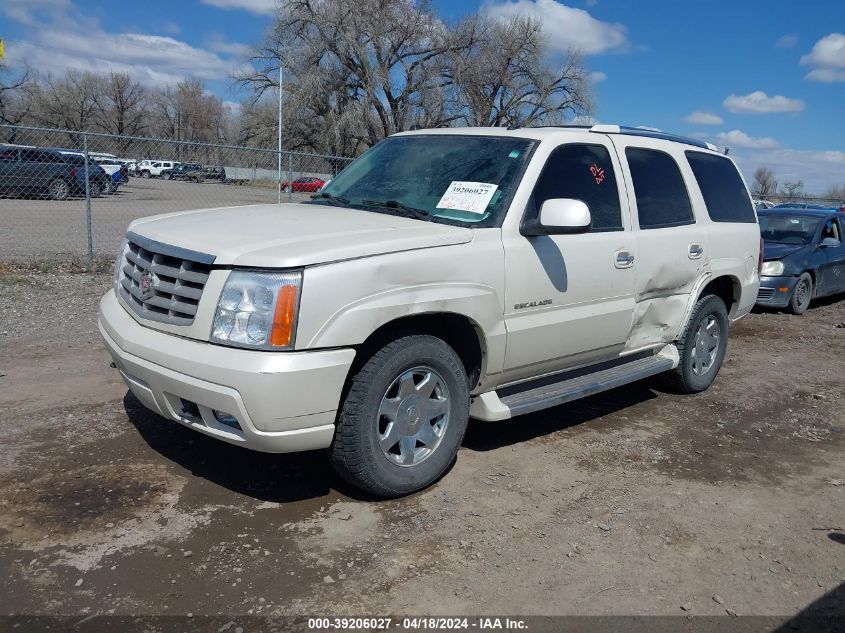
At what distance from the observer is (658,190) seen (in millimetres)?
5457

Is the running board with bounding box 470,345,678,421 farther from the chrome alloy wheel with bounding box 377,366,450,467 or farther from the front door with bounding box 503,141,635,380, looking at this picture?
the chrome alloy wheel with bounding box 377,366,450,467

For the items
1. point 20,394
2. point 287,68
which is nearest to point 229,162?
point 20,394

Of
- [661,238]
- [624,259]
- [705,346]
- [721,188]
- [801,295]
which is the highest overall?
[721,188]

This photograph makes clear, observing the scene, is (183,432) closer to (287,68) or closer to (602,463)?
(602,463)

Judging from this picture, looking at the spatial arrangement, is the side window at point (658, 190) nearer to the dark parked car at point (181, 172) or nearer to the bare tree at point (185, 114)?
the dark parked car at point (181, 172)

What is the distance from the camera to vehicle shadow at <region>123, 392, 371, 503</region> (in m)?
4.07

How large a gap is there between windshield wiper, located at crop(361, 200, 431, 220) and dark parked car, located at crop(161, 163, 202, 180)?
1203 cm

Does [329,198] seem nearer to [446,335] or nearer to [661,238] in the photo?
[446,335]

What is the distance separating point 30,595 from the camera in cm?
301

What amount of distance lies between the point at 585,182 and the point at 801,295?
7.73 metres

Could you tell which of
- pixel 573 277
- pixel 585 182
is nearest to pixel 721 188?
pixel 585 182

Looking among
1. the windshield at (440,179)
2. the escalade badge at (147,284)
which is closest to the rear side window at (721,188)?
the windshield at (440,179)

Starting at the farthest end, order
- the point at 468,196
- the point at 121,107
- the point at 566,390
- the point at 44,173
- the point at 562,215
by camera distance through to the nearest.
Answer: the point at 121,107
the point at 44,173
the point at 566,390
the point at 468,196
the point at 562,215

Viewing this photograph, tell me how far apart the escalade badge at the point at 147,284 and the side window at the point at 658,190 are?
3.23 m
